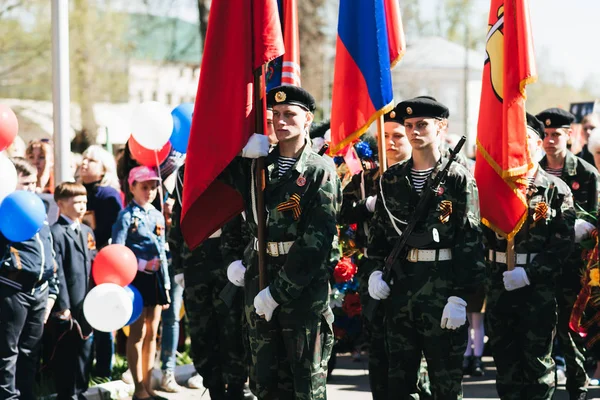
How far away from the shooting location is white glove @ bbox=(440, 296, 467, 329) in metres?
6.45

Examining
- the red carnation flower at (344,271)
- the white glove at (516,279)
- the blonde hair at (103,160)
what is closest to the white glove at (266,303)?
the white glove at (516,279)

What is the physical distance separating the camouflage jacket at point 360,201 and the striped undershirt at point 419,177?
0.92m

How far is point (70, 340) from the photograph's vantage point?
8430mm

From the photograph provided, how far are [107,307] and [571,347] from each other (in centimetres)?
374

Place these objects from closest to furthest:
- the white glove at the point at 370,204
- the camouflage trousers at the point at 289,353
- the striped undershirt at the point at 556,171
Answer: the camouflage trousers at the point at 289,353 < the white glove at the point at 370,204 < the striped undershirt at the point at 556,171

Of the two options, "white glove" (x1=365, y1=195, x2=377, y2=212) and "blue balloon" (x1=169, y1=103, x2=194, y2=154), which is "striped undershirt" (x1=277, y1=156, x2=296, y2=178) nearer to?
"white glove" (x1=365, y1=195, x2=377, y2=212)

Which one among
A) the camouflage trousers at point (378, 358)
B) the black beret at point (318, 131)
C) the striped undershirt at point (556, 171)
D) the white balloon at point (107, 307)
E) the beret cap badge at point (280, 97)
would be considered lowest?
the camouflage trousers at point (378, 358)

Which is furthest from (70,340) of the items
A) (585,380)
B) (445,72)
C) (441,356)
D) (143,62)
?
(445,72)

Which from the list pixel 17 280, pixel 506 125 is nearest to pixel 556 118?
pixel 506 125

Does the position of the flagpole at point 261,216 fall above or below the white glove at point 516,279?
above

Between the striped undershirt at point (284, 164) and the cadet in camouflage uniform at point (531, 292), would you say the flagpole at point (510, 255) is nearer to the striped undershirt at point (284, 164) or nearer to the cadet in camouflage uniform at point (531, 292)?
the cadet in camouflage uniform at point (531, 292)

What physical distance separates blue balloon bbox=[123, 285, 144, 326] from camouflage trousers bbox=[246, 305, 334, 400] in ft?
6.71

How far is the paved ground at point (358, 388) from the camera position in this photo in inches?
361

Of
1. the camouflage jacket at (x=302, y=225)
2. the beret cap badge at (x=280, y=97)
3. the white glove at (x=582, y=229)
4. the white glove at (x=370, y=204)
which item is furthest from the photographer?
the white glove at (x=582, y=229)
